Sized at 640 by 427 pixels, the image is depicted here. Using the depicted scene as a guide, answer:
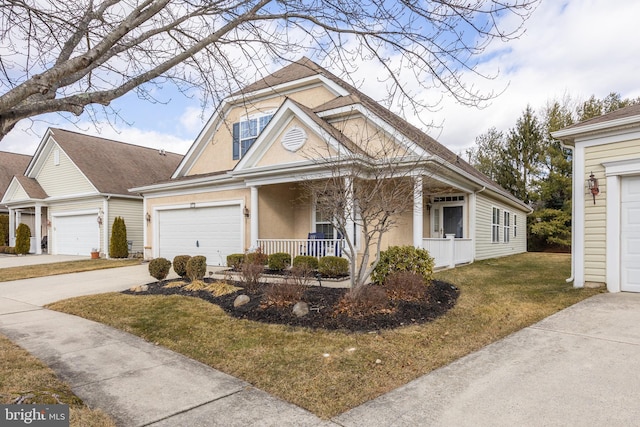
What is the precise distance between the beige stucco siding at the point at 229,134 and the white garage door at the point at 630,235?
28.8 feet

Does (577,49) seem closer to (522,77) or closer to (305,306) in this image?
(522,77)

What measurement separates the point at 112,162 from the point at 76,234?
13.7 feet

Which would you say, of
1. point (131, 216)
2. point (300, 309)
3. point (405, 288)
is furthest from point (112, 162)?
point (405, 288)

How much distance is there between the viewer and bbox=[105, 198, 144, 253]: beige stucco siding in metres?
18.7

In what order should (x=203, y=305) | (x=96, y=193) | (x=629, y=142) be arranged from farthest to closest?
(x=96, y=193)
(x=629, y=142)
(x=203, y=305)

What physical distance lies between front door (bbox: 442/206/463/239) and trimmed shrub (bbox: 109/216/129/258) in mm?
14034

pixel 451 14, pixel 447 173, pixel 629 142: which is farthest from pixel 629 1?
pixel 447 173

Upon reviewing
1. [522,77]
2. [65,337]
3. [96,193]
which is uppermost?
[522,77]

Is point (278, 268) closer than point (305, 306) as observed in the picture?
No

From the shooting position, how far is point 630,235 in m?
7.68

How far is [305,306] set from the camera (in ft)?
20.7

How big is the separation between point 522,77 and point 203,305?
6.90 metres

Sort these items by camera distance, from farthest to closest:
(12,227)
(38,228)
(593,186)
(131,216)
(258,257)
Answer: (12,227), (38,228), (131,216), (258,257), (593,186)

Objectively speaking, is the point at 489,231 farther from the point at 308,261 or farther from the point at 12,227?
the point at 12,227
